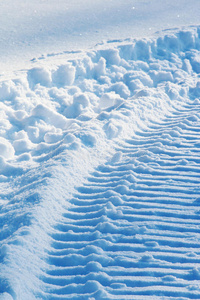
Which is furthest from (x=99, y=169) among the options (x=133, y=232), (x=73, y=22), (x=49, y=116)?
(x=73, y=22)

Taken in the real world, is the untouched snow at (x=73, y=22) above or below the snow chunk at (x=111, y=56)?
above

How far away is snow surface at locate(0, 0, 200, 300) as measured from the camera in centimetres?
212

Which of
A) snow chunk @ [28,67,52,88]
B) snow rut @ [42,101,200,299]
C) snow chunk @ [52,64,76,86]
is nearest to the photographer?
snow rut @ [42,101,200,299]

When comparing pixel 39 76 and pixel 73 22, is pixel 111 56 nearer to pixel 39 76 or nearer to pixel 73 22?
pixel 39 76

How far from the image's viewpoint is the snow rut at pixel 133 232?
2.06m

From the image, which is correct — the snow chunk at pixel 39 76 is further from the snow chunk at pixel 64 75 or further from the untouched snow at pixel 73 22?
the untouched snow at pixel 73 22

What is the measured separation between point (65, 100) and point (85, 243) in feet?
7.89

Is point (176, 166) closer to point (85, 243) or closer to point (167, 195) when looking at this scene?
point (167, 195)

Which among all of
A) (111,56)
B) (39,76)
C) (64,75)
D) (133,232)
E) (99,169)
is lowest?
(133,232)

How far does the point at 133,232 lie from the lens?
241 cm

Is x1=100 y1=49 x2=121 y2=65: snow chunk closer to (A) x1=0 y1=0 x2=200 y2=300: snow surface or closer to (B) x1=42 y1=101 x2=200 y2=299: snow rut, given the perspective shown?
(A) x1=0 y1=0 x2=200 y2=300: snow surface

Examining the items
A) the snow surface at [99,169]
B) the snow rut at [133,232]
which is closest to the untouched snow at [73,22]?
the snow surface at [99,169]

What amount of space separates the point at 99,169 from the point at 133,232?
83 cm

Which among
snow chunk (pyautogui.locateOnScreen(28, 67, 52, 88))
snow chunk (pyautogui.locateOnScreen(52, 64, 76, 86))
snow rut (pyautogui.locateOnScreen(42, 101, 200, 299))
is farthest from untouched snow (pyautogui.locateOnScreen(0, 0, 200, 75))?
snow rut (pyautogui.locateOnScreen(42, 101, 200, 299))
